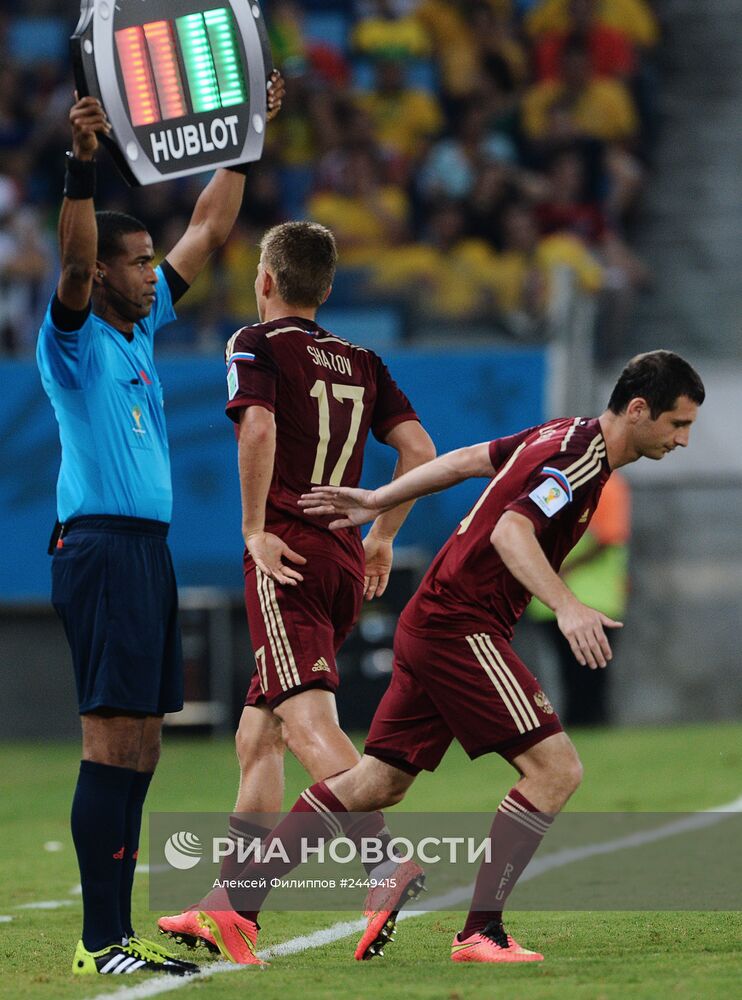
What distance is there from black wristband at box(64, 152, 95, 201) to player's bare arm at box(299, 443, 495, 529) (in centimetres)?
122

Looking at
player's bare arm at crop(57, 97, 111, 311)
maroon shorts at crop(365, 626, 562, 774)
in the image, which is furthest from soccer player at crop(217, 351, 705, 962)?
player's bare arm at crop(57, 97, 111, 311)

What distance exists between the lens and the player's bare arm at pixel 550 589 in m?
4.66

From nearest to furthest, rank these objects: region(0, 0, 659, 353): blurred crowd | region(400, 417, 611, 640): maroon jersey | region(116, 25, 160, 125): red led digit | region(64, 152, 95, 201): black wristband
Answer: region(64, 152, 95, 201): black wristband → region(400, 417, 611, 640): maroon jersey → region(116, 25, 160, 125): red led digit → region(0, 0, 659, 353): blurred crowd

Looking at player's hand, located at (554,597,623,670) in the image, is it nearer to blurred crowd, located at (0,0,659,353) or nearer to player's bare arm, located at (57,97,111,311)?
player's bare arm, located at (57,97,111,311)

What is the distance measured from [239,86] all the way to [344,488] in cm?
136

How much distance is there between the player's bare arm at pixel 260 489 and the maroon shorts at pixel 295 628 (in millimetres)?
57

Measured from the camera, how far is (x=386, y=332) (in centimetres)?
1294

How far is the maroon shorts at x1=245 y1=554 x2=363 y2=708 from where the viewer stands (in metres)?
5.31

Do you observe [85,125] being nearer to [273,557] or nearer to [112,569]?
[112,569]

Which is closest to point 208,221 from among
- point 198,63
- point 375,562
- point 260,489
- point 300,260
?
point 300,260

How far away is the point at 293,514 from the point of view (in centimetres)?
547

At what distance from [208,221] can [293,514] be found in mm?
1106

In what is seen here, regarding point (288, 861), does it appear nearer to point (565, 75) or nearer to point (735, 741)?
point (735, 741)

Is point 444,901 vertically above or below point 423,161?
below
